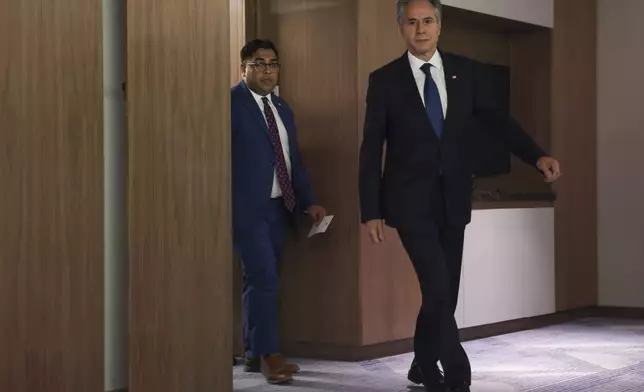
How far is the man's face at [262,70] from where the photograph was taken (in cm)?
420

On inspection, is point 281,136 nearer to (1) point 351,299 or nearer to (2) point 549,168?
(1) point 351,299

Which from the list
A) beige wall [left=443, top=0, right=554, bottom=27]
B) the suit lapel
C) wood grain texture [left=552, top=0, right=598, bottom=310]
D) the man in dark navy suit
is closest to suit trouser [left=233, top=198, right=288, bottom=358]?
the suit lapel

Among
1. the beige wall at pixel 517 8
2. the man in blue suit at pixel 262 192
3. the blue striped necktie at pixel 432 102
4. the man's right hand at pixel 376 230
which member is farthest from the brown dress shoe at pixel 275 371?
the beige wall at pixel 517 8

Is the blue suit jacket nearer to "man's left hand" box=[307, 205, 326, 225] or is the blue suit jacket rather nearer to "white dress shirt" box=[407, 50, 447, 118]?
"man's left hand" box=[307, 205, 326, 225]

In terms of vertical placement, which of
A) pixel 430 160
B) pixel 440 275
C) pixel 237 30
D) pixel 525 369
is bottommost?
pixel 525 369

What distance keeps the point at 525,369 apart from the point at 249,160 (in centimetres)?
138

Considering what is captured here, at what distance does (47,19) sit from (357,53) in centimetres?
197

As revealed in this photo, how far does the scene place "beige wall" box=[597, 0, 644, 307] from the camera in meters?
6.07

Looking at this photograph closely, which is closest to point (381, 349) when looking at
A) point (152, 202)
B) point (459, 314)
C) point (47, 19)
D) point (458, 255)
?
point (459, 314)

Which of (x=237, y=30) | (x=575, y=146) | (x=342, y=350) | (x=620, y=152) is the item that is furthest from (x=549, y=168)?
(x=620, y=152)

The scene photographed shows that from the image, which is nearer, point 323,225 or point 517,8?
point 323,225

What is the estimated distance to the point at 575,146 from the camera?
6.06 meters

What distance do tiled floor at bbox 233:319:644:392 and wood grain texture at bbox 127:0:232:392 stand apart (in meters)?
0.70

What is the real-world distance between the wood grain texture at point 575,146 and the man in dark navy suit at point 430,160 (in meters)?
2.51
